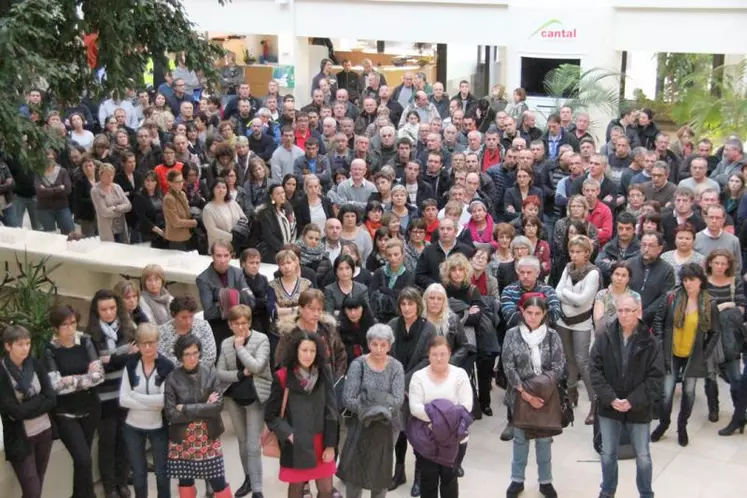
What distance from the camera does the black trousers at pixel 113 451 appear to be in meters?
8.22

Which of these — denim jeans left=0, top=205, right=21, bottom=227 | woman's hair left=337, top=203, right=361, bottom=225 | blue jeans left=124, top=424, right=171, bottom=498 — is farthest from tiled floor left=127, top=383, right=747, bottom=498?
→ denim jeans left=0, top=205, right=21, bottom=227

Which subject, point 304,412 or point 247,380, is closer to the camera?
point 304,412

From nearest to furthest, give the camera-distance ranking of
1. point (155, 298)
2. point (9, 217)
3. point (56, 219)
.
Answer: point (155, 298) → point (56, 219) → point (9, 217)

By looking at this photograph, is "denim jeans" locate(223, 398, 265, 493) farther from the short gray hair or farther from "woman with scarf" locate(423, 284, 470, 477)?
"woman with scarf" locate(423, 284, 470, 477)

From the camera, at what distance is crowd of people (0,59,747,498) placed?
765 centimetres

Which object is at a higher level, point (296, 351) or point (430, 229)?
point (430, 229)

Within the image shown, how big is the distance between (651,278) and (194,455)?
4.15 metres

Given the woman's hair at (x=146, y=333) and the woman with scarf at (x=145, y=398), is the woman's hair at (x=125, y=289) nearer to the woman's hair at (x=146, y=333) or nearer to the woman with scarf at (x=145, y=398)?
the woman with scarf at (x=145, y=398)

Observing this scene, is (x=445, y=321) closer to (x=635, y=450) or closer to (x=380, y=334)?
(x=380, y=334)

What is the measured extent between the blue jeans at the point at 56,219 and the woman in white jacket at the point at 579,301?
22.7ft

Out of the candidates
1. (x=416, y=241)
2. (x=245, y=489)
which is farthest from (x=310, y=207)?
(x=245, y=489)

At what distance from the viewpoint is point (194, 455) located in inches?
304

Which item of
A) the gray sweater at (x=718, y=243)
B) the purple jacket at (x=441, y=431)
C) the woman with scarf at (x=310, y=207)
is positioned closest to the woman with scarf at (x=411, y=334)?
the purple jacket at (x=441, y=431)

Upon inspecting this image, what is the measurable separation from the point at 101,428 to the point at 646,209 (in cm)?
576
